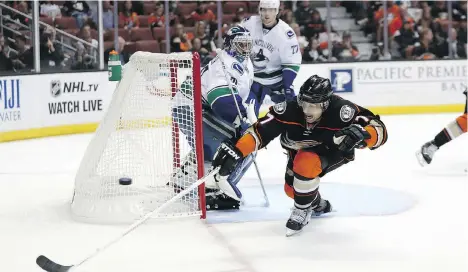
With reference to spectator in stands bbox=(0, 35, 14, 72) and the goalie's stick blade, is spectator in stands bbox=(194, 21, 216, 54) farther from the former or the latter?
the goalie's stick blade

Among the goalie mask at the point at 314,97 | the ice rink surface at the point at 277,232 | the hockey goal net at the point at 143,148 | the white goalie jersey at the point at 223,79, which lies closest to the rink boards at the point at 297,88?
the ice rink surface at the point at 277,232

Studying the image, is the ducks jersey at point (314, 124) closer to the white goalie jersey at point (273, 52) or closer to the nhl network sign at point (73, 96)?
the white goalie jersey at point (273, 52)

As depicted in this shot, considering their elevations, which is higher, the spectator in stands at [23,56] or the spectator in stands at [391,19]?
the spectator in stands at [391,19]

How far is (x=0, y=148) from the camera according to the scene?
7.93 meters

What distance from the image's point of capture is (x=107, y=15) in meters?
9.42

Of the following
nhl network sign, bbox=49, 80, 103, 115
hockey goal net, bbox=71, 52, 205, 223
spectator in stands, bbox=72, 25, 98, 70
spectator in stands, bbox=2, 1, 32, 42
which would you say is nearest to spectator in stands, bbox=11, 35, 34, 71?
spectator in stands, bbox=2, 1, 32, 42

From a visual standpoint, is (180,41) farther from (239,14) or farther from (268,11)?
(268,11)

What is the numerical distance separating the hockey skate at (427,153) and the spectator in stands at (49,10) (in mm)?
4205

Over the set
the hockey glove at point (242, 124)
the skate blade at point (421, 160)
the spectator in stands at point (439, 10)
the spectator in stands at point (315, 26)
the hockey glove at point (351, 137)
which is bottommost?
the skate blade at point (421, 160)

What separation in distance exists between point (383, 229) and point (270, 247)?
2.21 ft

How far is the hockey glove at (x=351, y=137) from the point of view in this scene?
4.01 metres

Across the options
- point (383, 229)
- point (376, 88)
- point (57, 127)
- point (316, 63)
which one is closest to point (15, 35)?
point (57, 127)

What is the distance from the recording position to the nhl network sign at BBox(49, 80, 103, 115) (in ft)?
28.2

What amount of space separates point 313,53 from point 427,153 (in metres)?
4.19
